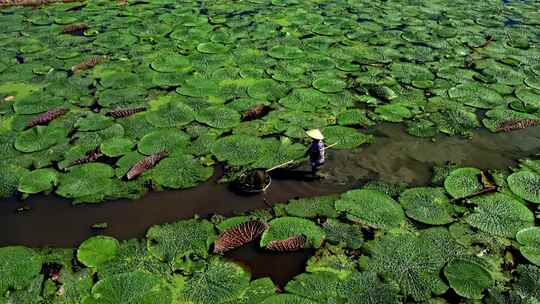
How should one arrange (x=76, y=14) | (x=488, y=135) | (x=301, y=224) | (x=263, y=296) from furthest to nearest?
(x=76, y=14) < (x=488, y=135) < (x=301, y=224) < (x=263, y=296)

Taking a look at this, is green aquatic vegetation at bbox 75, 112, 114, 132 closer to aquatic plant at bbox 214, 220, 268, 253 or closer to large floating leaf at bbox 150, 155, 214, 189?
large floating leaf at bbox 150, 155, 214, 189

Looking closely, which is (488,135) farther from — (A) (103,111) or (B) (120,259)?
(A) (103,111)

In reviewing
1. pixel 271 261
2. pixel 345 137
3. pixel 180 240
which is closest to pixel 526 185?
pixel 345 137

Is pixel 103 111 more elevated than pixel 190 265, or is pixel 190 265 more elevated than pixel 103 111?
pixel 103 111

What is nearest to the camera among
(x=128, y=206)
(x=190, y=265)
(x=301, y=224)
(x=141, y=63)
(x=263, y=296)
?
(x=263, y=296)

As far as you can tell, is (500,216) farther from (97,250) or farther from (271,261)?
(97,250)

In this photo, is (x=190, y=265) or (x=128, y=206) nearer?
(x=190, y=265)

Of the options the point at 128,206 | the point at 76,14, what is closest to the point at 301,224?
the point at 128,206
